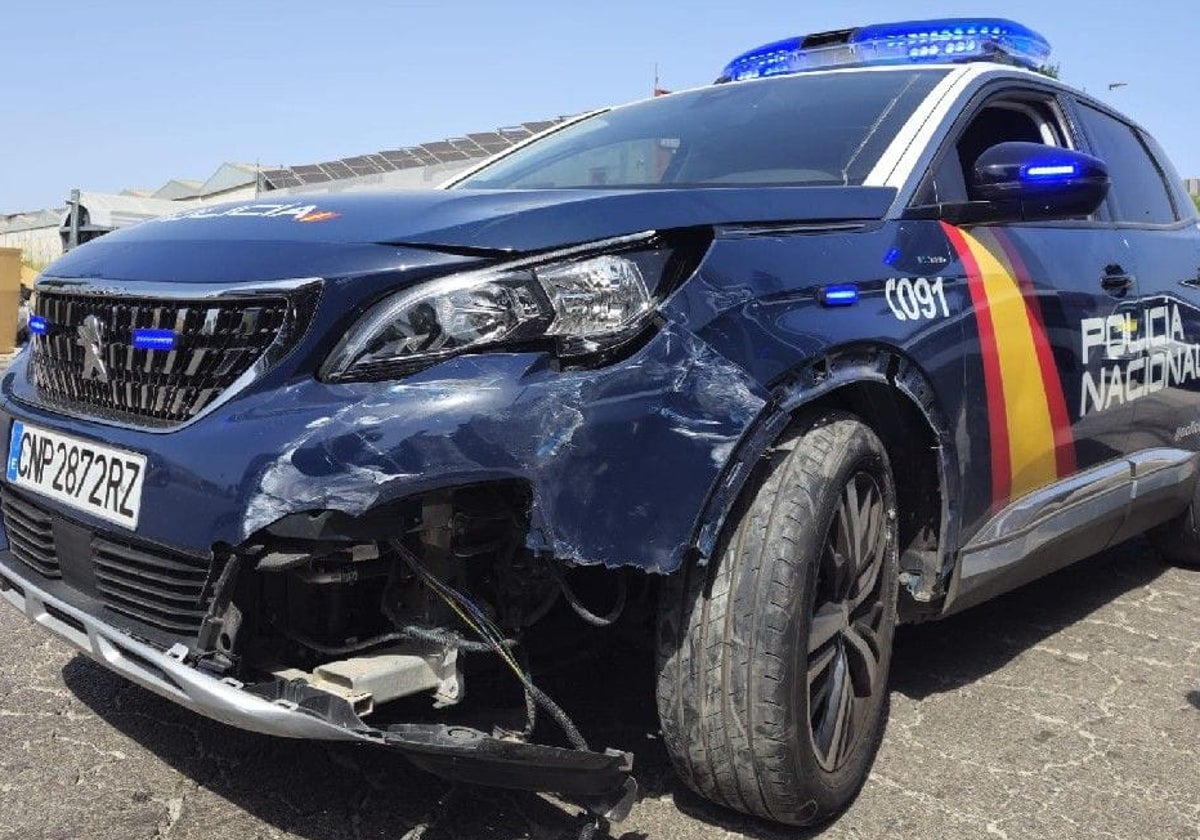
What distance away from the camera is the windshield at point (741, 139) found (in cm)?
282

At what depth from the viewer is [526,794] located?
7.95 feet

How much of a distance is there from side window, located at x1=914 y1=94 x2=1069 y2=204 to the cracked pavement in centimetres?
136

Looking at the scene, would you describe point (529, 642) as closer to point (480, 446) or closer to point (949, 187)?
point (480, 446)

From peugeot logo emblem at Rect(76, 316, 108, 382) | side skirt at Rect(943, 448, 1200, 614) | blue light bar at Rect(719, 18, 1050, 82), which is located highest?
blue light bar at Rect(719, 18, 1050, 82)

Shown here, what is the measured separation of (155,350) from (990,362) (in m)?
1.89

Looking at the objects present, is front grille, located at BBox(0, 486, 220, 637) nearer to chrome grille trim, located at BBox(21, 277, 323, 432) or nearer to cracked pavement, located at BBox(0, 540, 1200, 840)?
chrome grille trim, located at BBox(21, 277, 323, 432)

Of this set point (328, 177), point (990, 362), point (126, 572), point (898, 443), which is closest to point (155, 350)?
point (126, 572)

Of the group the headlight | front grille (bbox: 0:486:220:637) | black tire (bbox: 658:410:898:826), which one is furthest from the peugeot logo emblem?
black tire (bbox: 658:410:898:826)

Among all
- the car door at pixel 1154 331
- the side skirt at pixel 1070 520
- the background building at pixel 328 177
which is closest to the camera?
the side skirt at pixel 1070 520

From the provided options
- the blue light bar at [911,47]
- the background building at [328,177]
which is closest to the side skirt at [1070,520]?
the blue light bar at [911,47]

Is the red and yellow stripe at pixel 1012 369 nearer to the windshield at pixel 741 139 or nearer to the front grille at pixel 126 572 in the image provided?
the windshield at pixel 741 139

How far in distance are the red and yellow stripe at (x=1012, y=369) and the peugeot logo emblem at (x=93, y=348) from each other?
1.91 m

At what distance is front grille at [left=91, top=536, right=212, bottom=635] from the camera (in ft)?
6.44

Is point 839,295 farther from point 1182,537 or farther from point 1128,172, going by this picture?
point 1182,537
